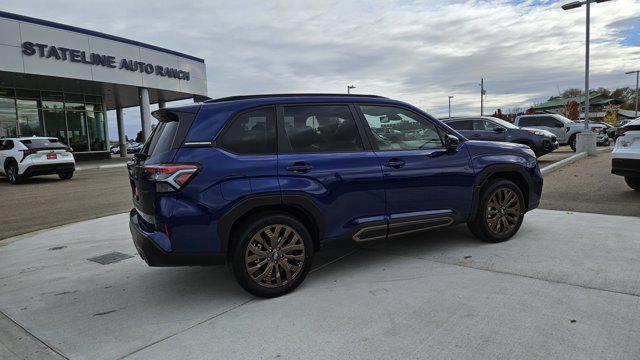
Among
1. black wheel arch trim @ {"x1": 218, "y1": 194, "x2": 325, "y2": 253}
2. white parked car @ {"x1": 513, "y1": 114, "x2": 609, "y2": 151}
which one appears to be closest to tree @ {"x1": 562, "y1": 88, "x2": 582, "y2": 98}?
white parked car @ {"x1": 513, "y1": 114, "x2": 609, "y2": 151}

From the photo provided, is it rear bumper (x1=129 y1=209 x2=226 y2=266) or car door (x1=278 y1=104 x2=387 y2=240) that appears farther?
car door (x1=278 y1=104 x2=387 y2=240)

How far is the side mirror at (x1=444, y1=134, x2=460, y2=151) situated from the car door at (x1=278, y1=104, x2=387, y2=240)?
939mm

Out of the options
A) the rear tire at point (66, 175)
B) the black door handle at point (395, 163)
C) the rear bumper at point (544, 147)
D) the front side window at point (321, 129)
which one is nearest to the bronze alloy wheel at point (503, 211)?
the black door handle at point (395, 163)

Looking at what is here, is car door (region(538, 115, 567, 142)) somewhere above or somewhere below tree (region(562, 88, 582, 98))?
below

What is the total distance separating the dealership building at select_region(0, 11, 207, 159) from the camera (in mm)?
20875

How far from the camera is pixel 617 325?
9.82ft

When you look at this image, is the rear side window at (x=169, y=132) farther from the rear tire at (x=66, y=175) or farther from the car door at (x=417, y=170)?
the rear tire at (x=66, y=175)

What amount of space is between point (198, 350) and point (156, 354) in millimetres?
279

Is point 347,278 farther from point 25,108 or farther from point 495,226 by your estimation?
point 25,108

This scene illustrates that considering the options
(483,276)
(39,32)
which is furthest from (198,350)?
(39,32)

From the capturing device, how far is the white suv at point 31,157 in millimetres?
14836

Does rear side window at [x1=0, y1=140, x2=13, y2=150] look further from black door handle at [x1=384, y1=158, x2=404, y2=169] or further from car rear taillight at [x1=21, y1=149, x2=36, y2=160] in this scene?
black door handle at [x1=384, y1=158, x2=404, y2=169]

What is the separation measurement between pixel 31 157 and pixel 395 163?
14.9m

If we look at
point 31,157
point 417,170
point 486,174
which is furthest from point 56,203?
point 486,174
